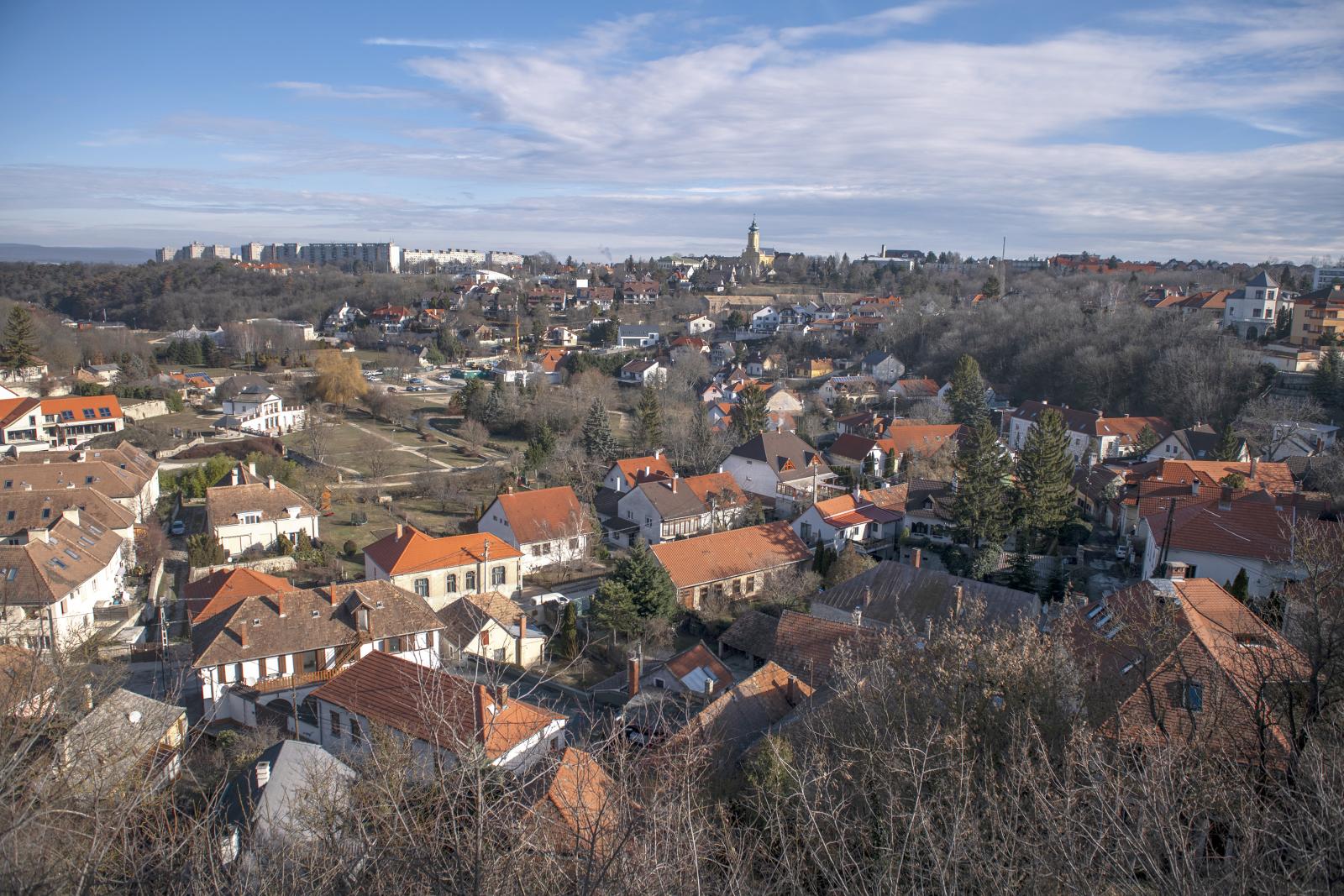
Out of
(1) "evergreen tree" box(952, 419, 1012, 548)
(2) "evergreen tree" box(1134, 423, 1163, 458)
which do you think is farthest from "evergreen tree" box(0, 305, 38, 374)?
(2) "evergreen tree" box(1134, 423, 1163, 458)

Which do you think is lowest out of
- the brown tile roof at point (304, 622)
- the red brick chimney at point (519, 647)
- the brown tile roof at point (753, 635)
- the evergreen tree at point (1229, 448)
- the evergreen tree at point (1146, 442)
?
the red brick chimney at point (519, 647)

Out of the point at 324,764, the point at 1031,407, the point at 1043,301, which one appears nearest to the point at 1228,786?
the point at 324,764

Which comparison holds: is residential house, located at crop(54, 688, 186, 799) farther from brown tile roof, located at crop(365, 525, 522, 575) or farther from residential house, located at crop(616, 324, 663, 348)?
residential house, located at crop(616, 324, 663, 348)

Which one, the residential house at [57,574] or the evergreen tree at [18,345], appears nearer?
the residential house at [57,574]

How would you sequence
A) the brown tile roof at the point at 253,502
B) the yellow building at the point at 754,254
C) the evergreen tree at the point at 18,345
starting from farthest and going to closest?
1. the yellow building at the point at 754,254
2. the evergreen tree at the point at 18,345
3. the brown tile roof at the point at 253,502

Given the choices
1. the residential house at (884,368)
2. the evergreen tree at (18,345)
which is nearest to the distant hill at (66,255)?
the evergreen tree at (18,345)

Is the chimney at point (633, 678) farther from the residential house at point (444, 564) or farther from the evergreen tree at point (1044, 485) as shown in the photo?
the evergreen tree at point (1044, 485)
